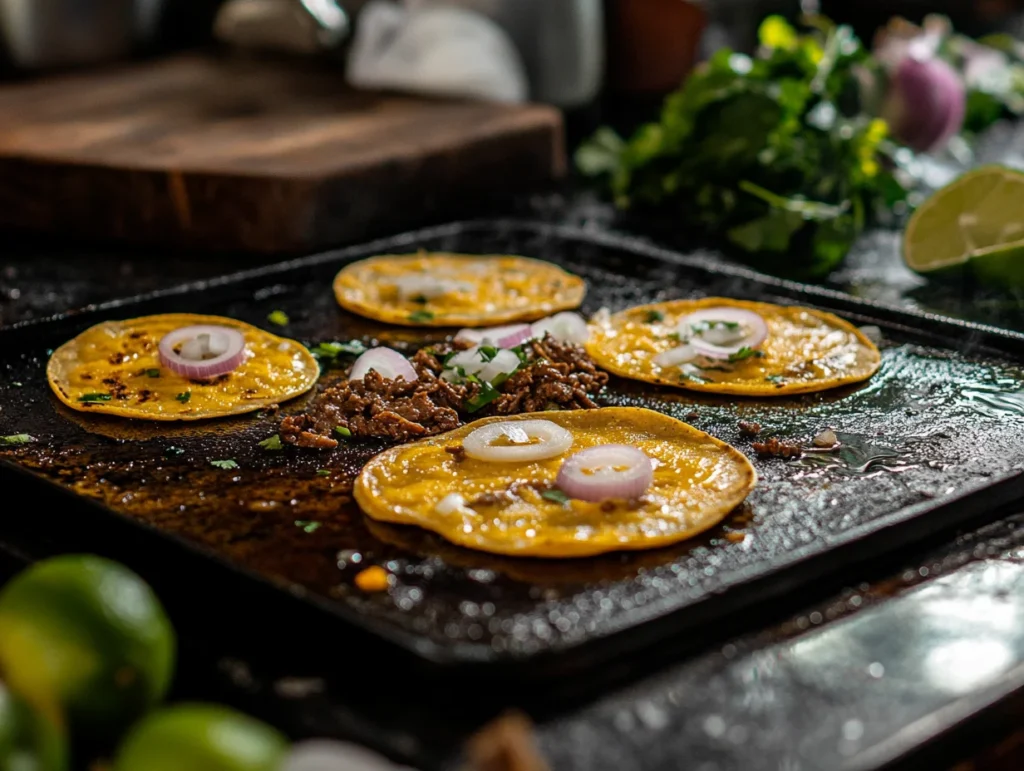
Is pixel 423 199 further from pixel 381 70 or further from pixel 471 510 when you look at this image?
pixel 471 510

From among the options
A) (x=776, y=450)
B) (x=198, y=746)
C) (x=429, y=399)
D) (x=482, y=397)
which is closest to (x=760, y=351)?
(x=776, y=450)

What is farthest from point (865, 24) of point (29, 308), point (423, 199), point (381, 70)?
point (29, 308)

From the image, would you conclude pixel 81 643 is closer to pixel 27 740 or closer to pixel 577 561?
pixel 27 740

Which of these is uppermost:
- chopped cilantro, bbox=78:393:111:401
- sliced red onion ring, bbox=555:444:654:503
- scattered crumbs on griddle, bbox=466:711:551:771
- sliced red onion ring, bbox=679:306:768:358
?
scattered crumbs on griddle, bbox=466:711:551:771

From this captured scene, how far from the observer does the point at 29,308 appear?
3.09m

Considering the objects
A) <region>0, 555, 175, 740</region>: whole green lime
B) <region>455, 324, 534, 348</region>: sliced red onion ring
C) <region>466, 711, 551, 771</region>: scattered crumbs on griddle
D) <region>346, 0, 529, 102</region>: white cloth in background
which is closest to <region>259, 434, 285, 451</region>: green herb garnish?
<region>455, 324, 534, 348</region>: sliced red onion ring

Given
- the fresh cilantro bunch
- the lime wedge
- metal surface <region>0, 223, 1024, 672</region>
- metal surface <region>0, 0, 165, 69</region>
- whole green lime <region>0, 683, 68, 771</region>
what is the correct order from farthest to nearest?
→ metal surface <region>0, 0, 165, 69</region>, the fresh cilantro bunch, the lime wedge, metal surface <region>0, 223, 1024, 672</region>, whole green lime <region>0, 683, 68, 771</region>

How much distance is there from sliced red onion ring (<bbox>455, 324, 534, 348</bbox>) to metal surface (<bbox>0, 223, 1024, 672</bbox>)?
0.72 ft

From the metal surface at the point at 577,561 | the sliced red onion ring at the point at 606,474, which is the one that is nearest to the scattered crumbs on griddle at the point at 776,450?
the metal surface at the point at 577,561

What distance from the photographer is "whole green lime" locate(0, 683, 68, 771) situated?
4.32ft

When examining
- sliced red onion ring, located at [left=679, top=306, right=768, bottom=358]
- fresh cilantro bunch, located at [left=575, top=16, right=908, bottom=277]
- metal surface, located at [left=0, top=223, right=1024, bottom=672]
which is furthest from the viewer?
fresh cilantro bunch, located at [left=575, top=16, right=908, bottom=277]

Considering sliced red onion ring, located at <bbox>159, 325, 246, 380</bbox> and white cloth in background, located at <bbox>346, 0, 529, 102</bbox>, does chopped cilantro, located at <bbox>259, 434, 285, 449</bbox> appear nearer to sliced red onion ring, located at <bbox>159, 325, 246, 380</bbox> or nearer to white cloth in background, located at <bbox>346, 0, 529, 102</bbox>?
sliced red onion ring, located at <bbox>159, 325, 246, 380</bbox>

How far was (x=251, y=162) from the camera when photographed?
3.50 m

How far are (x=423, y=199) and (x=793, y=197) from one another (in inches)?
42.0
